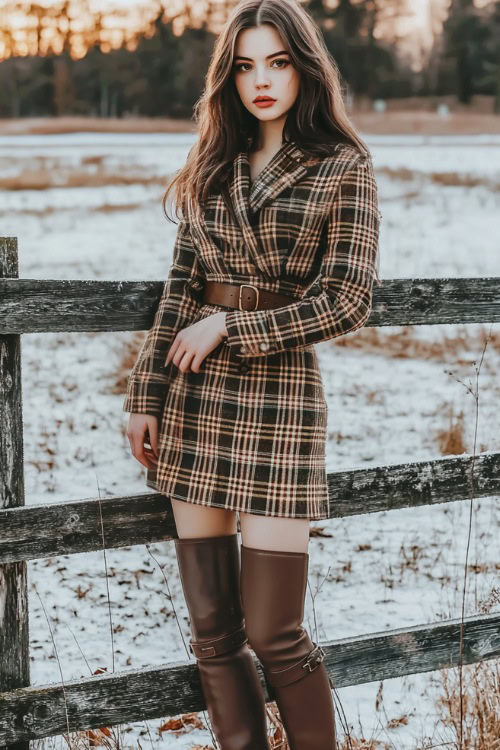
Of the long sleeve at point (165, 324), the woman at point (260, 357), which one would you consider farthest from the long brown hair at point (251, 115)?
the long sleeve at point (165, 324)

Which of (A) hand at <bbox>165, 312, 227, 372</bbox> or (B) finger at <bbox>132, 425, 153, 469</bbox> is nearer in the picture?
(A) hand at <bbox>165, 312, 227, 372</bbox>

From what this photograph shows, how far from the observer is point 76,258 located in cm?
1312

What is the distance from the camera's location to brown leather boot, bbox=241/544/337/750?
2.10m

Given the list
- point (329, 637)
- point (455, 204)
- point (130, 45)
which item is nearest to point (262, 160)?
point (329, 637)

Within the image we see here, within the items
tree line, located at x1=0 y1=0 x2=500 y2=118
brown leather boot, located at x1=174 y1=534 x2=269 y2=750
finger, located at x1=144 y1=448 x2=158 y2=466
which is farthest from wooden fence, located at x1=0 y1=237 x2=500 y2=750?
tree line, located at x1=0 y1=0 x2=500 y2=118

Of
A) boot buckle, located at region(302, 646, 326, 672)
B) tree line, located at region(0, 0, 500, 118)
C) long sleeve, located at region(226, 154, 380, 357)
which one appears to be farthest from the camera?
Result: tree line, located at region(0, 0, 500, 118)

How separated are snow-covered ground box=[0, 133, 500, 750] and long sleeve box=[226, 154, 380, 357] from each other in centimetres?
28

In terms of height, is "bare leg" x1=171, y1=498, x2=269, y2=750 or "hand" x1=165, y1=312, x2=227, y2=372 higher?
"hand" x1=165, y1=312, x2=227, y2=372

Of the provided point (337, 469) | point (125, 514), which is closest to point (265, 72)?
point (337, 469)

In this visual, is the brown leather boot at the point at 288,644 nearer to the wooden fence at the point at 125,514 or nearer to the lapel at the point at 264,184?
the wooden fence at the point at 125,514

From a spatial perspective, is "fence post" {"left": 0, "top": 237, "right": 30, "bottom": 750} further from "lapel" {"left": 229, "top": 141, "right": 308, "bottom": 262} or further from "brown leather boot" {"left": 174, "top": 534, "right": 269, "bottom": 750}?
"lapel" {"left": 229, "top": 141, "right": 308, "bottom": 262}

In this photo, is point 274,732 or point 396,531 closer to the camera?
point 274,732

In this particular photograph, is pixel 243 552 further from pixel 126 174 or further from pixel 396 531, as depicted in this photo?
pixel 126 174

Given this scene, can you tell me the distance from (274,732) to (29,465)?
3128 mm
